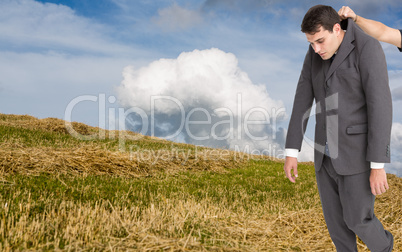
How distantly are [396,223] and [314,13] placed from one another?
12.5 feet

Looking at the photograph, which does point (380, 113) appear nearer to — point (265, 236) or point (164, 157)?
point (265, 236)

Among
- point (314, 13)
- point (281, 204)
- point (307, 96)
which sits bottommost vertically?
point (281, 204)

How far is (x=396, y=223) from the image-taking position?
5.11 m

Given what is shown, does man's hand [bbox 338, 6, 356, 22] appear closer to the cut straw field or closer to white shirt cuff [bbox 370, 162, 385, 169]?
white shirt cuff [bbox 370, 162, 385, 169]

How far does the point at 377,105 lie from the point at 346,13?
108 centimetres

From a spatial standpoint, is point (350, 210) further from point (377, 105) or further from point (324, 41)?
point (324, 41)

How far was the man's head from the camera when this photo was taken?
3.02m

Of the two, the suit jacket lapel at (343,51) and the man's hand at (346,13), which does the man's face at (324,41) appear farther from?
the man's hand at (346,13)

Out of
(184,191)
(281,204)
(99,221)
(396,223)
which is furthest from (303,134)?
(184,191)

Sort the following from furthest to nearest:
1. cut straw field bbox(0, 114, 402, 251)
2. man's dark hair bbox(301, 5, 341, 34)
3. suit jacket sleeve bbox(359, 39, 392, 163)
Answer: cut straw field bbox(0, 114, 402, 251) < man's dark hair bbox(301, 5, 341, 34) < suit jacket sleeve bbox(359, 39, 392, 163)

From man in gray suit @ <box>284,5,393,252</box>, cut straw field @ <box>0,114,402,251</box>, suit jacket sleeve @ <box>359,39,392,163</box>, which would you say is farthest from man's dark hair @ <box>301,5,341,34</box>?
cut straw field @ <box>0,114,402,251</box>

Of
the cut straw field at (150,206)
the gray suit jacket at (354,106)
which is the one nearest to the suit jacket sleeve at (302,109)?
the gray suit jacket at (354,106)

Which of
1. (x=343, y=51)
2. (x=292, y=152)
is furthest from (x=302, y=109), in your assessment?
(x=343, y=51)

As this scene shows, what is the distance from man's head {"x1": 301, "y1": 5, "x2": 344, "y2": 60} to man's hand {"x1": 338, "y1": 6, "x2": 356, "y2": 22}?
262 mm
